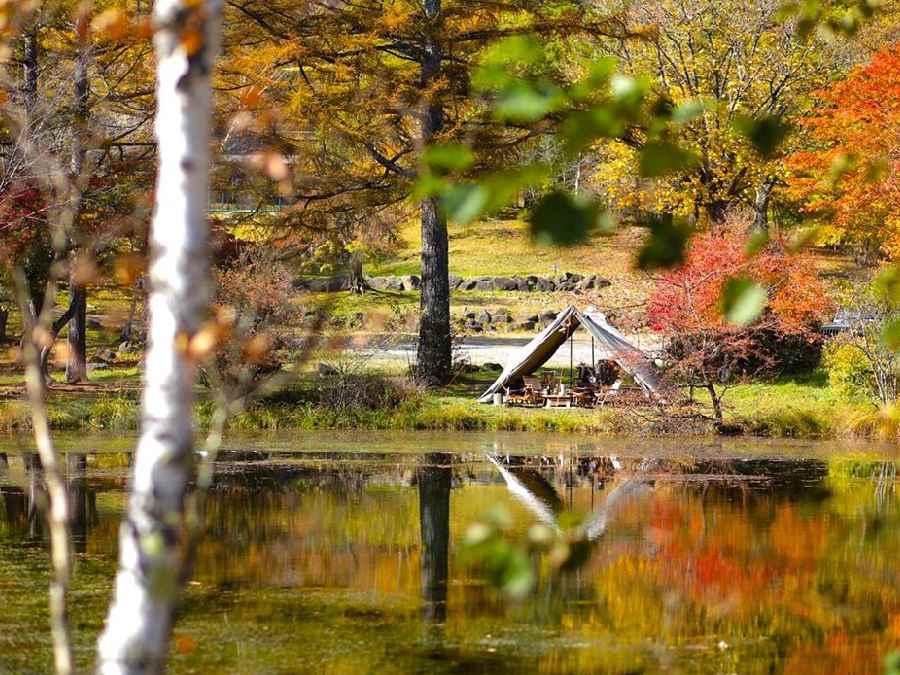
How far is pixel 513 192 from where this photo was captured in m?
2.08

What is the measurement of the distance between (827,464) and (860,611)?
848 cm

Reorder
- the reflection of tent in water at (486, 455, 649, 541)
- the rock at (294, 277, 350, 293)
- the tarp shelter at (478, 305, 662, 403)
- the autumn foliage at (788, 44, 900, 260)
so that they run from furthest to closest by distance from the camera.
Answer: the rock at (294, 277, 350, 293), the autumn foliage at (788, 44, 900, 260), the tarp shelter at (478, 305, 662, 403), the reflection of tent in water at (486, 455, 649, 541)

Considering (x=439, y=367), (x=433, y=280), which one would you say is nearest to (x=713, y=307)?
(x=439, y=367)

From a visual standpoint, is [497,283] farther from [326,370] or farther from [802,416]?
[802,416]

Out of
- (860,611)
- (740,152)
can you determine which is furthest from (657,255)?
(740,152)

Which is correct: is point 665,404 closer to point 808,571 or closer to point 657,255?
point 808,571

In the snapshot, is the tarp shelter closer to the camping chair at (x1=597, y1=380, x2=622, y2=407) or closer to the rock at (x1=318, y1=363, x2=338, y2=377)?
the camping chair at (x1=597, y1=380, x2=622, y2=407)

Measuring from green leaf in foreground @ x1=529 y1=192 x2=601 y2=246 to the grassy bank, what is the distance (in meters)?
19.8

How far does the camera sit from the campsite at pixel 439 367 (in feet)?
8.38

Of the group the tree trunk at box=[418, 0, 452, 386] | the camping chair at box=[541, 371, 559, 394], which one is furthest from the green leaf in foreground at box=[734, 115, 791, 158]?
the tree trunk at box=[418, 0, 452, 386]

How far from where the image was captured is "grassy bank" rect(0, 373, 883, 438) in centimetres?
2170

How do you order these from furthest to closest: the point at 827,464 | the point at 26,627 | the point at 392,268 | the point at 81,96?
1. the point at 392,268
2. the point at 81,96
3. the point at 827,464
4. the point at 26,627

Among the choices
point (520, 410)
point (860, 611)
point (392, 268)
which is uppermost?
point (392, 268)

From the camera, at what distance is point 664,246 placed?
2.16 metres
